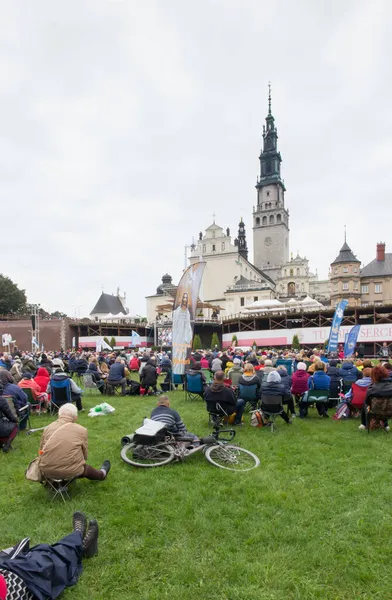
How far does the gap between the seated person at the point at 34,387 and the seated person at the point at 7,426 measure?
287 centimetres

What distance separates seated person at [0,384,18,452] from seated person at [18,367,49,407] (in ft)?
9.42

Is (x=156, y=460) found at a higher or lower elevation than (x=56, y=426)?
lower

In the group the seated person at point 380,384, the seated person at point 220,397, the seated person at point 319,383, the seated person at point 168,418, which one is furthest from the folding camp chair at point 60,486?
the seated person at point 319,383

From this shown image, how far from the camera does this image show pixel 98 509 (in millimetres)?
4625

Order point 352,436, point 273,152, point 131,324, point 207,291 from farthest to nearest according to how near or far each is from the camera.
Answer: point 273,152 < point 207,291 < point 131,324 < point 352,436

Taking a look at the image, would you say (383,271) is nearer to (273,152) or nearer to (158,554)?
(273,152)

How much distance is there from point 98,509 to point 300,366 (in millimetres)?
6273

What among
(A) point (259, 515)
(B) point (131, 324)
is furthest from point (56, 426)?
(B) point (131, 324)

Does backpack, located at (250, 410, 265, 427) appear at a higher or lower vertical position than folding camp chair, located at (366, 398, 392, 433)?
lower

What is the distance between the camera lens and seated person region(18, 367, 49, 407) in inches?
386

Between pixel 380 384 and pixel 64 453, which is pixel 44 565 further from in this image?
pixel 380 384

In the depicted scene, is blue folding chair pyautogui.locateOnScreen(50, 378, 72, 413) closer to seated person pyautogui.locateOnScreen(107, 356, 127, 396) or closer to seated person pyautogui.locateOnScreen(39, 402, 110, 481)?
seated person pyautogui.locateOnScreen(107, 356, 127, 396)

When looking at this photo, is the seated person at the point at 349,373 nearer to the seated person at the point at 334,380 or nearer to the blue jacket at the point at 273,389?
the seated person at the point at 334,380

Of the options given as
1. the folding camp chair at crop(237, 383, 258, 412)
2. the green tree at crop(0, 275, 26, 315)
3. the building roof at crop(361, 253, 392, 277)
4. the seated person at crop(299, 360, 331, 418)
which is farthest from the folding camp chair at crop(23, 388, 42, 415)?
the green tree at crop(0, 275, 26, 315)
